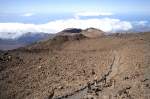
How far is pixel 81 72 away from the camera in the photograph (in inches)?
1163

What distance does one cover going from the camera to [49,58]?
34781 millimetres

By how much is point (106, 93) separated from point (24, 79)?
9.35 meters

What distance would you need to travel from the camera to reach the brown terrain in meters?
23.4

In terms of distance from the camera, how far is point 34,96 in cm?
2436

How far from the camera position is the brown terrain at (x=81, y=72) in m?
23.4

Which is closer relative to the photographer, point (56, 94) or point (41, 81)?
point (56, 94)

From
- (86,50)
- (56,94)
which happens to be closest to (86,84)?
(56,94)

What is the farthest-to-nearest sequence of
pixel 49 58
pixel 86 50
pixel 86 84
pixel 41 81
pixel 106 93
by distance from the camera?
1. pixel 86 50
2. pixel 49 58
3. pixel 41 81
4. pixel 86 84
5. pixel 106 93

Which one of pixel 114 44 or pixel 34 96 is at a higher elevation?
pixel 114 44

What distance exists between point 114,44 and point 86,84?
15989mm

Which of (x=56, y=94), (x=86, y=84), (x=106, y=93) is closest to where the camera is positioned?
(x=106, y=93)

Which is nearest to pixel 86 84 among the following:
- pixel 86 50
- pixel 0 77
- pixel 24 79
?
pixel 24 79

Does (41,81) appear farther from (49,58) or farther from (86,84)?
(49,58)

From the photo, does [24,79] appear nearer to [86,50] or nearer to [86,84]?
[86,84]
